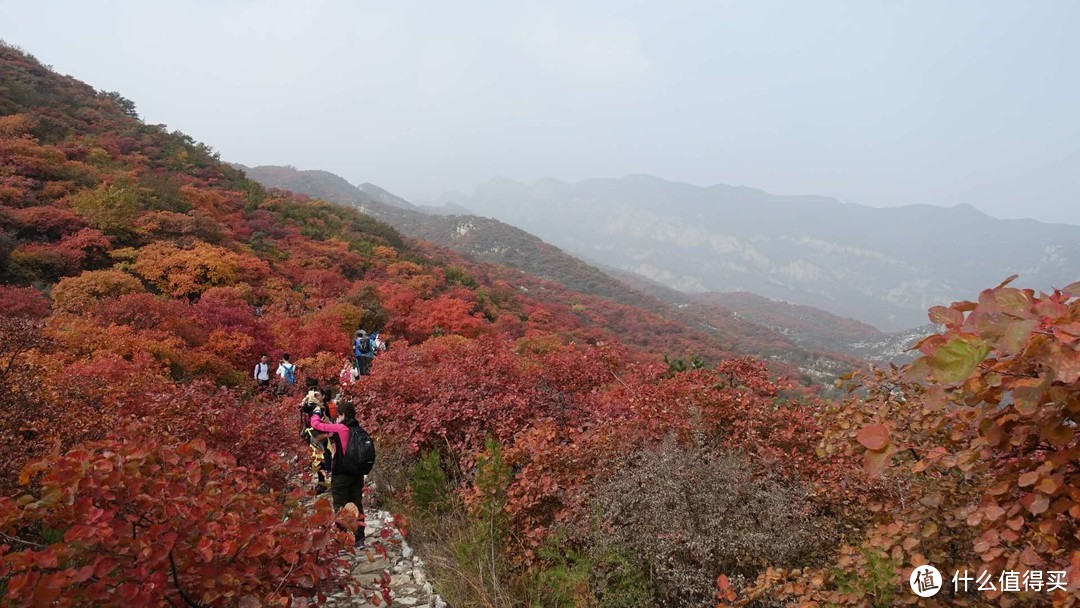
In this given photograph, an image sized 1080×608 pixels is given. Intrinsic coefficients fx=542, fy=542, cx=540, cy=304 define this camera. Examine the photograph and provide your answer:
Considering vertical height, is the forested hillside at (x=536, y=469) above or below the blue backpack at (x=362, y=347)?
above

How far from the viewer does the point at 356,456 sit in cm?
490

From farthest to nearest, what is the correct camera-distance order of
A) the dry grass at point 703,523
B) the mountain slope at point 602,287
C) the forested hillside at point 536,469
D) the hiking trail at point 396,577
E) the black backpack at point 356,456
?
1. the mountain slope at point 602,287
2. the black backpack at point 356,456
3. the hiking trail at point 396,577
4. the dry grass at point 703,523
5. the forested hillside at point 536,469

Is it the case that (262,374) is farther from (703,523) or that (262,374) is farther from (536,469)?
(703,523)

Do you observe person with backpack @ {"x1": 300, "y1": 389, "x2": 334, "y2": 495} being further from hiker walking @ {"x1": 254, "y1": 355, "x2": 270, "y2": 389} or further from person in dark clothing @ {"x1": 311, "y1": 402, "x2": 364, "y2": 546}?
hiker walking @ {"x1": 254, "y1": 355, "x2": 270, "y2": 389}

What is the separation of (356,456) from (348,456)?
0.26ft

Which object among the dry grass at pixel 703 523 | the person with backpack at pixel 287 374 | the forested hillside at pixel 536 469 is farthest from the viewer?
the person with backpack at pixel 287 374

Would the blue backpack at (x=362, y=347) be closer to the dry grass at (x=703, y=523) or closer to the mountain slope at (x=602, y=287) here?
the dry grass at (x=703, y=523)

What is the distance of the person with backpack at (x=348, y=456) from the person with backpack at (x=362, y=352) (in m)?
6.98

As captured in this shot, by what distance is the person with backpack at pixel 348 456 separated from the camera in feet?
16.1

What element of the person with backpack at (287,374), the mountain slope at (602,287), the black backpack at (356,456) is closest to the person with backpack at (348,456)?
the black backpack at (356,456)

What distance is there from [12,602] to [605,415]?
178 inches

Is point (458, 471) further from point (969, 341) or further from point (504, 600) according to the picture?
point (969, 341)

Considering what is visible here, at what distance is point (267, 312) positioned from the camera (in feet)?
46.4

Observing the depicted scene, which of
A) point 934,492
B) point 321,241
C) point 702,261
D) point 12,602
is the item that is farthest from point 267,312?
point 702,261
